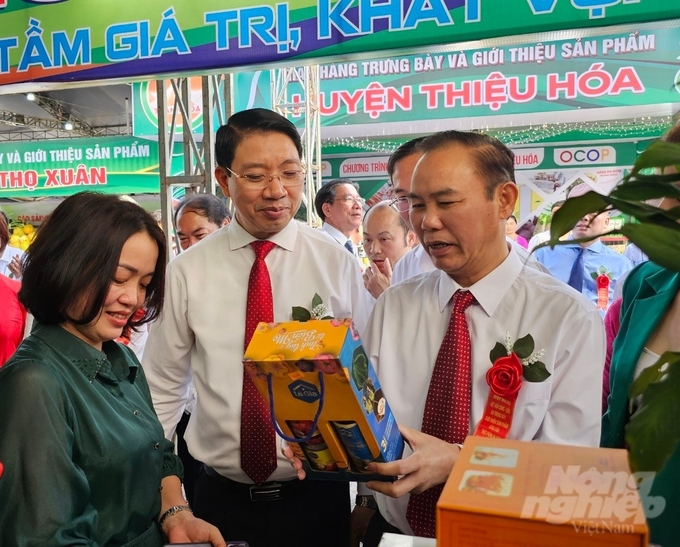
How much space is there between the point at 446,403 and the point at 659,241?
854 mm

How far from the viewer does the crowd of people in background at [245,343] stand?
1194 mm

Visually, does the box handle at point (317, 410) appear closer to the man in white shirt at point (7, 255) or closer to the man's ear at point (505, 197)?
the man's ear at point (505, 197)

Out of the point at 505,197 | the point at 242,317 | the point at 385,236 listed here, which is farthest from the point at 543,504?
the point at 385,236

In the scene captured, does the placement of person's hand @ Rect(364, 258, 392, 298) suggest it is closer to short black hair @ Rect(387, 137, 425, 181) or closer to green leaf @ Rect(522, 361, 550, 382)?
short black hair @ Rect(387, 137, 425, 181)

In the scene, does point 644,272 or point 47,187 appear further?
point 47,187

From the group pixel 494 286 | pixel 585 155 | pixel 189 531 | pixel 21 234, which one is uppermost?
pixel 585 155

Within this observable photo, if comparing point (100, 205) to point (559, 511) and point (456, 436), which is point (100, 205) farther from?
point (559, 511)

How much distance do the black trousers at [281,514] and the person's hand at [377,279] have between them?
1209mm

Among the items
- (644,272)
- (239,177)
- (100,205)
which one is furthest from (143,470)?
(644,272)

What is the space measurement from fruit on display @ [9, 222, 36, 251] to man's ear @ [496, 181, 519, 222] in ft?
31.5

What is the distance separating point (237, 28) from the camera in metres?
2.62

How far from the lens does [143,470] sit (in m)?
1.37

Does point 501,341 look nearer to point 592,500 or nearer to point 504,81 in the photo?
point 592,500

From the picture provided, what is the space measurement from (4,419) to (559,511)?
91 centimetres
